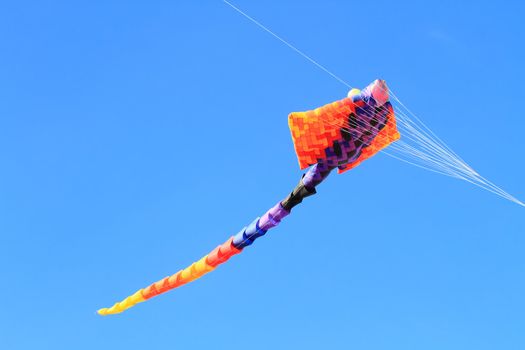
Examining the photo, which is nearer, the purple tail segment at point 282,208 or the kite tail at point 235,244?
the purple tail segment at point 282,208

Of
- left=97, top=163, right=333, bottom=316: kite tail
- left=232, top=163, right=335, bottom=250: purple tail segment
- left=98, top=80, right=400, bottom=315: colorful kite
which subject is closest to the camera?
left=98, top=80, right=400, bottom=315: colorful kite

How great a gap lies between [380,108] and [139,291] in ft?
32.3

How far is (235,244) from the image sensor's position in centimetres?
2062

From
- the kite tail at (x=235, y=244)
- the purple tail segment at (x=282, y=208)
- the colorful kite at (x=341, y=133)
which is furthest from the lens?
the kite tail at (x=235, y=244)

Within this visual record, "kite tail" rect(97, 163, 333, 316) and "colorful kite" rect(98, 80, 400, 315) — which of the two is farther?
"kite tail" rect(97, 163, 333, 316)

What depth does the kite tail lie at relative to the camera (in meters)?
18.7

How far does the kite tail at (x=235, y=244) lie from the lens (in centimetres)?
1873

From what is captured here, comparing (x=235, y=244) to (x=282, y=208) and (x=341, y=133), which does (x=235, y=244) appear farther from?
(x=341, y=133)

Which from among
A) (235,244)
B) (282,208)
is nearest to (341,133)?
(282,208)

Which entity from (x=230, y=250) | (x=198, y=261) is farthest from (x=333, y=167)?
(x=198, y=261)

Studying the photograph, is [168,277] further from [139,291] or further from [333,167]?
[333,167]

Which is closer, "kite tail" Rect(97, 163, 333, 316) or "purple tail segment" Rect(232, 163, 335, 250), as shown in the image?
"purple tail segment" Rect(232, 163, 335, 250)

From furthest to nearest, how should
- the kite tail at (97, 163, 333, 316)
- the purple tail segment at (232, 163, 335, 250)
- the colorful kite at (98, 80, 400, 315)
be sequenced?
the kite tail at (97, 163, 333, 316) < the purple tail segment at (232, 163, 335, 250) < the colorful kite at (98, 80, 400, 315)

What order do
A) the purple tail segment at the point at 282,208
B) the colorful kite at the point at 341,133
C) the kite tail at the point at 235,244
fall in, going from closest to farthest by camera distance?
the colorful kite at the point at 341,133 → the purple tail segment at the point at 282,208 → the kite tail at the point at 235,244
